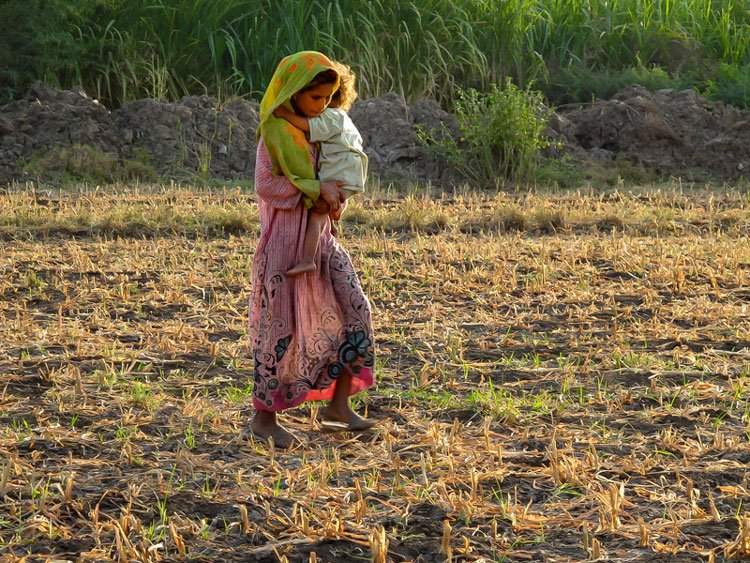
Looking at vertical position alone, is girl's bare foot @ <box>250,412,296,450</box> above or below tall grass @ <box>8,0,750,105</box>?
below

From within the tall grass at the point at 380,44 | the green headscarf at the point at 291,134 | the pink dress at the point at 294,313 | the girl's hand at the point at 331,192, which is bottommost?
the pink dress at the point at 294,313

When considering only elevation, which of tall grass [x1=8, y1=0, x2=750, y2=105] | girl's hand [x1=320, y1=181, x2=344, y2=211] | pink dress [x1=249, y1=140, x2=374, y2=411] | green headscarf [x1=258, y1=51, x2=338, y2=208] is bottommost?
pink dress [x1=249, y1=140, x2=374, y2=411]

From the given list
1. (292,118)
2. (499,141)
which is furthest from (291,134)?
(499,141)

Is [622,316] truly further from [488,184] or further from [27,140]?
[27,140]

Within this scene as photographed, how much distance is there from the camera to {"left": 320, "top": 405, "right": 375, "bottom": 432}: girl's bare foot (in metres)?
4.58

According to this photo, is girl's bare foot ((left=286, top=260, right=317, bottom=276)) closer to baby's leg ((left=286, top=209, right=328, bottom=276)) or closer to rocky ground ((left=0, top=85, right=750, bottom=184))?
baby's leg ((left=286, top=209, right=328, bottom=276))

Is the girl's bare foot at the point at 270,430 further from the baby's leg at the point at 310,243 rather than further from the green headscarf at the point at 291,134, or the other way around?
the green headscarf at the point at 291,134

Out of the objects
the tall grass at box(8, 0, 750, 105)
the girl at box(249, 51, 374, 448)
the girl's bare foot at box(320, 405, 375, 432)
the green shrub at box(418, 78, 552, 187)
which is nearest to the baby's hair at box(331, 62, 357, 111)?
the girl at box(249, 51, 374, 448)

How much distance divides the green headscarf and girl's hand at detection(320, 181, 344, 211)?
3 cm

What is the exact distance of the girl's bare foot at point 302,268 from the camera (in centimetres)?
441

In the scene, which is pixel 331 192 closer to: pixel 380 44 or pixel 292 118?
pixel 292 118

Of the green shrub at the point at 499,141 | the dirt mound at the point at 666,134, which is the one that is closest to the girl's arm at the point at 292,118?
the green shrub at the point at 499,141

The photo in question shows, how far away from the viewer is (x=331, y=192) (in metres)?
4.42

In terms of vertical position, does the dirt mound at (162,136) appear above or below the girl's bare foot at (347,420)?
above
